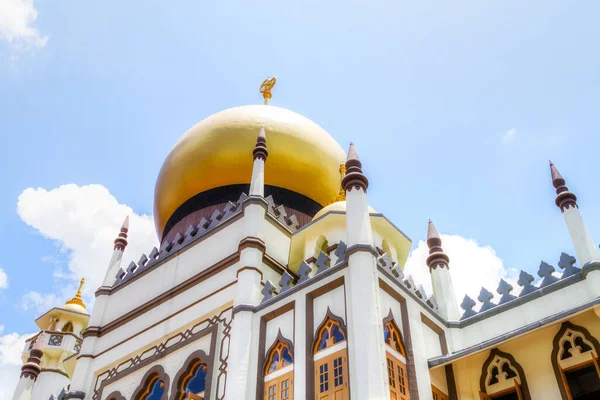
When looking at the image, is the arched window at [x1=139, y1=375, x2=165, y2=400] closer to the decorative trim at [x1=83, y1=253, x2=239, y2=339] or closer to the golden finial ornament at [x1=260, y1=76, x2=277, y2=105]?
the decorative trim at [x1=83, y1=253, x2=239, y2=339]

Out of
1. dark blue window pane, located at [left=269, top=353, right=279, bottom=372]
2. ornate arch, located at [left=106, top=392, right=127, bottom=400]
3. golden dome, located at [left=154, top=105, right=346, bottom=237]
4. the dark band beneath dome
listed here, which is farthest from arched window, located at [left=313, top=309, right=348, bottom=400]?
golden dome, located at [left=154, top=105, right=346, bottom=237]

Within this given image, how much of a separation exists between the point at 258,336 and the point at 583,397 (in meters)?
4.37

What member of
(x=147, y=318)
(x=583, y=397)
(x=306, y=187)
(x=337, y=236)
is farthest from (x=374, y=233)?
(x=583, y=397)

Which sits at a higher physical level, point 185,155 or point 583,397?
point 185,155

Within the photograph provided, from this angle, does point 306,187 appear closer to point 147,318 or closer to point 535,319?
point 147,318

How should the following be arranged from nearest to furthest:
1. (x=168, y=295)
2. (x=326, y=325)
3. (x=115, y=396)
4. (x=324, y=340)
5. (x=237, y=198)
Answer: (x=324, y=340), (x=326, y=325), (x=115, y=396), (x=168, y=295), (x=237, y=198)

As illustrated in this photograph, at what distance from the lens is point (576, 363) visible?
8352 mm

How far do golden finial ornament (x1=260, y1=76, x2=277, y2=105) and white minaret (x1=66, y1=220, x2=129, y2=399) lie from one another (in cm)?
474

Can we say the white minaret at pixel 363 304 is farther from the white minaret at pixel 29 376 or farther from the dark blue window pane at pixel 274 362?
the white minaret at pixel 29 376

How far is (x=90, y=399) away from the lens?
38.0ft

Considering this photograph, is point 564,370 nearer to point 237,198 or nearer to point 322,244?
point 322,244

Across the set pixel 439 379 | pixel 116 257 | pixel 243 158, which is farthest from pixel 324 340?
pixel 116 257

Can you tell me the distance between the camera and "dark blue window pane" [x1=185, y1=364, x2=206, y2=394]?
393 inches

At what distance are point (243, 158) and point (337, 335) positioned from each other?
610 centimetres
